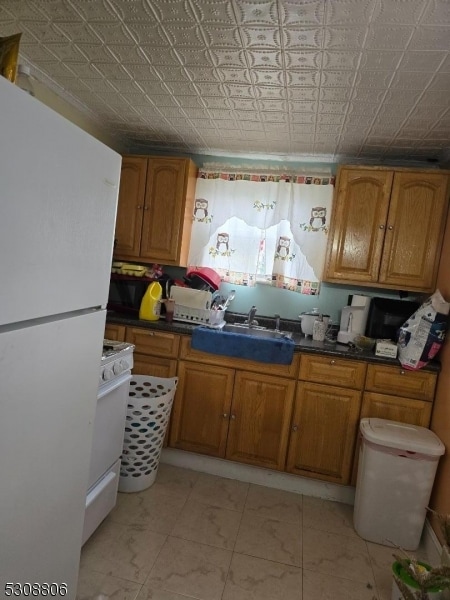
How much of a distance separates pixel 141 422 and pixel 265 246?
1539 millimetres

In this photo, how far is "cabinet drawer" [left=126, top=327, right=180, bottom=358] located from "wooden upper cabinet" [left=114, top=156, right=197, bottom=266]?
602 millimetres

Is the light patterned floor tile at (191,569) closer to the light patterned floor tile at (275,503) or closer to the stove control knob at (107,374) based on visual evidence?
the light patterned floor tile at (275,503)

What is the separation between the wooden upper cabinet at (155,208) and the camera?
274 centimetres

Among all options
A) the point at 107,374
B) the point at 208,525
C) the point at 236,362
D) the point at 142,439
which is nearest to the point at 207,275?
the point at 236,362

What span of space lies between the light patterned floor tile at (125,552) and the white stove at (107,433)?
106 mm

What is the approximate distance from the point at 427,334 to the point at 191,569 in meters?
1.68

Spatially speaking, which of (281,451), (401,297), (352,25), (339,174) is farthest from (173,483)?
(352,25)

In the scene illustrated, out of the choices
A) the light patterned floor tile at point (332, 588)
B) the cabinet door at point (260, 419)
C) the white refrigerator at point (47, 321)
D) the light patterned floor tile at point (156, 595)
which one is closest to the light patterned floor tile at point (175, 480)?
the cabinet door at point (260, 419)

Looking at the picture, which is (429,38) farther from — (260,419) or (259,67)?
(260,419)

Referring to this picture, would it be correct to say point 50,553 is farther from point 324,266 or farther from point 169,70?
point 324,266

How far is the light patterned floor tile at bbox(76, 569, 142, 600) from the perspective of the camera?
143cm

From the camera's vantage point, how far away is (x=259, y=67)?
1666 millimetres

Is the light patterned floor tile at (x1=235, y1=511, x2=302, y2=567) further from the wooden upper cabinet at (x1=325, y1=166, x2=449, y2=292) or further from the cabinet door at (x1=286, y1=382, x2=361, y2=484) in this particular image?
the wooden upper cabinet at (x1=325, y1=166, x2=449, y2=292)

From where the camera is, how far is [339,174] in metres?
2.48
